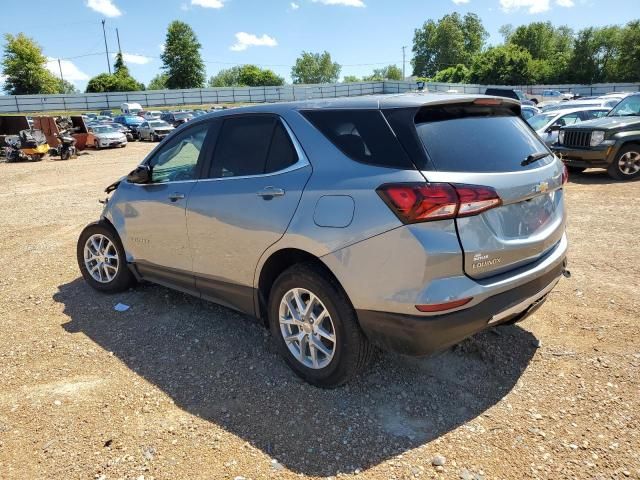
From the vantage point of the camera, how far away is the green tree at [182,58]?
8456cm

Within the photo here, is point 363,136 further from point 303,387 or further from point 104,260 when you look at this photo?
point 104,260

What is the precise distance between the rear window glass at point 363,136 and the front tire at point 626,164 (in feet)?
31.2

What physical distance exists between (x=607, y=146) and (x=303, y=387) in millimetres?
9625

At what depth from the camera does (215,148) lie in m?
3.78

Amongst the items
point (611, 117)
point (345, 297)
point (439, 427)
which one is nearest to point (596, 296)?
point (439, 427)

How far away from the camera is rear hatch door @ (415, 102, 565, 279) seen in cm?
260

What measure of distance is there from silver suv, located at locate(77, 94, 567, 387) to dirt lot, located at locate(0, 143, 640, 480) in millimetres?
379

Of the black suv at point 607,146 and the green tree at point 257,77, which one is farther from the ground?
the green tree at point 257,77

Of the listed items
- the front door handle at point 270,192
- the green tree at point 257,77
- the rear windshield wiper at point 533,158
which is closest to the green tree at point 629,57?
the green tree at point 257,77

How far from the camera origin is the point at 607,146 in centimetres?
1008

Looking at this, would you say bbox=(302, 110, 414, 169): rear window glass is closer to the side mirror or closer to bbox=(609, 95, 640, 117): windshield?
the side mirror

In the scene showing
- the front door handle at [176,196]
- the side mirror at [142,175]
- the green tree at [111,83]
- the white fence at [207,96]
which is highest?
the green tree at [111,83]

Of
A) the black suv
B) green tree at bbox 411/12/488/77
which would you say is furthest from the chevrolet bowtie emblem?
green tree at bbox 411/12/488/77

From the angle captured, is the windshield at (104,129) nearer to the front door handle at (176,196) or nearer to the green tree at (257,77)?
the front door handle at (176,196)
